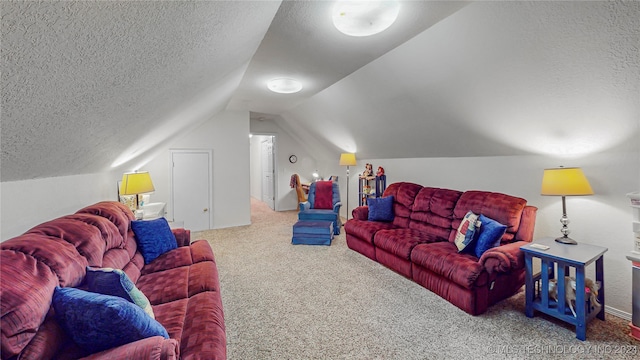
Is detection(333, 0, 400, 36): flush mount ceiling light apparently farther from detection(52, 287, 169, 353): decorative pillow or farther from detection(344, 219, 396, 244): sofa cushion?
detection(344, 219, 396, 244): sofa cushion

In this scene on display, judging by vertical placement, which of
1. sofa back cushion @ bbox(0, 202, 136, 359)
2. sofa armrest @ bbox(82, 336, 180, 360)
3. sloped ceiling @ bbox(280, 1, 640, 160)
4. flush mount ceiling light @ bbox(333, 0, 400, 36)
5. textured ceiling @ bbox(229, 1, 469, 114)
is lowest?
sofa armrest @ bbox(82, 336, 180, 360)

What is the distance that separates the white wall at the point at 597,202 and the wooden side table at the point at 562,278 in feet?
0.74

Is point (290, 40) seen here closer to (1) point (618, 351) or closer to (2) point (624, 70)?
(2) point (624, 70)

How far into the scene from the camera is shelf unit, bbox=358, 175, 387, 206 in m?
5.12

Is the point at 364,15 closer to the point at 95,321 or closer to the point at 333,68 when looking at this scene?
the point at 333,68

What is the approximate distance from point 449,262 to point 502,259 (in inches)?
16.6

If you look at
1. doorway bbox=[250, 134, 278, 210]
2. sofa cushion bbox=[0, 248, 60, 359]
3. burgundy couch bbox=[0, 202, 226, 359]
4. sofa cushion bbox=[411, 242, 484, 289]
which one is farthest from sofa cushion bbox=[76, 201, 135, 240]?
doorway bbox=[250, 134, 278, 210]

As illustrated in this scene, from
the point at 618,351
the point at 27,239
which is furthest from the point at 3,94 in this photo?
the point at 618,351

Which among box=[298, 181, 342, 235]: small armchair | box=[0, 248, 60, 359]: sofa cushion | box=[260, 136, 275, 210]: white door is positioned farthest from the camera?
box=[260, 136, 275, 210]: white door

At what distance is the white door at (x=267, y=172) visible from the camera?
750 cm

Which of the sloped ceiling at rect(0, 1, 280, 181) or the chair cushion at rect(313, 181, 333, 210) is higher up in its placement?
the sloped ceiling at rect(0, 1, 280, 181)

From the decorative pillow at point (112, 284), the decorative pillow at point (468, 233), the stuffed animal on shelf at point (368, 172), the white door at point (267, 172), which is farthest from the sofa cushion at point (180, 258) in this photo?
the white door at point (267, 172)

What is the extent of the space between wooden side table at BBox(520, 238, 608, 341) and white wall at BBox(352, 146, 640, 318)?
0.74 feet

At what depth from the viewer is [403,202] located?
12.8 feet
